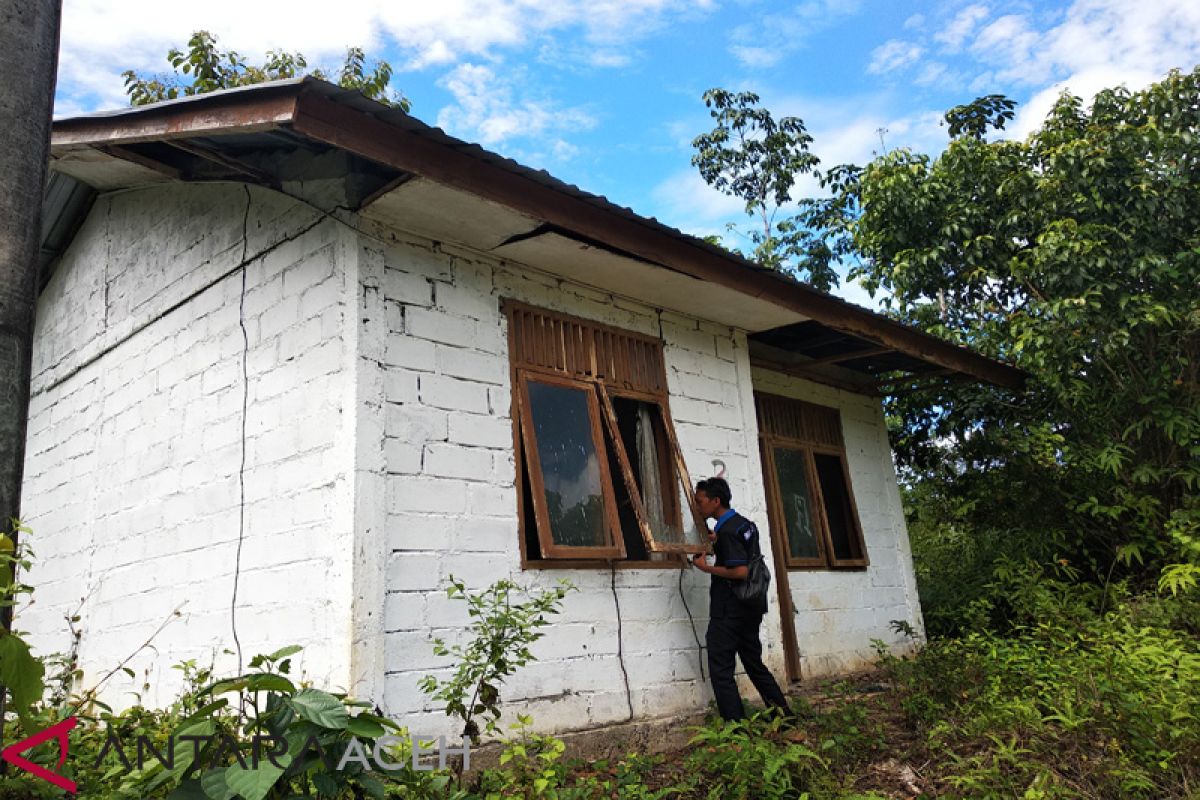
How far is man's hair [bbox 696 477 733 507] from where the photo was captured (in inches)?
237

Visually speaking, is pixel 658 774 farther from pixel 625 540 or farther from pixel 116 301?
pixel 116 301

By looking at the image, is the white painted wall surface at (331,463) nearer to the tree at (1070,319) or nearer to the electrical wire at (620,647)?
the electrical wire at (620,647)

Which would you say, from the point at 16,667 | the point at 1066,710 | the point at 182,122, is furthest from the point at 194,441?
the point at 1066,710

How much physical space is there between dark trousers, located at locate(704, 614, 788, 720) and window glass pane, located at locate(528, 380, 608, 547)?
3.17 feet

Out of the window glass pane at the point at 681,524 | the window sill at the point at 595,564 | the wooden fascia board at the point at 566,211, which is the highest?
the wooden fascia board at the point at 566,211

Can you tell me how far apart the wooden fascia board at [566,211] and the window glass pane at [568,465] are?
3.42 ft

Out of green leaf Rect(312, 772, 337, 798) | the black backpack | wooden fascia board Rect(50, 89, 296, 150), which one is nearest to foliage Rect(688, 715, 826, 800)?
the black backpack

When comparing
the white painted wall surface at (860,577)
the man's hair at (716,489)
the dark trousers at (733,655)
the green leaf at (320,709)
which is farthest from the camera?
the white painted wall surface at (860,577)

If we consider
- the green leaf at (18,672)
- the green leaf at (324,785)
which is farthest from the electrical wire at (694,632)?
the green leaf at (18,672)

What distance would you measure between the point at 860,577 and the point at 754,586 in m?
2.95

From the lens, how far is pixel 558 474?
5.48 m

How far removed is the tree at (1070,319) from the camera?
8.13 meters

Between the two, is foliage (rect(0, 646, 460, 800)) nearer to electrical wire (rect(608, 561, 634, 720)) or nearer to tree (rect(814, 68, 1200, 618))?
electrical wire (rect(608, 561, 634, 720))

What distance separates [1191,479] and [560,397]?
19.7 feet
